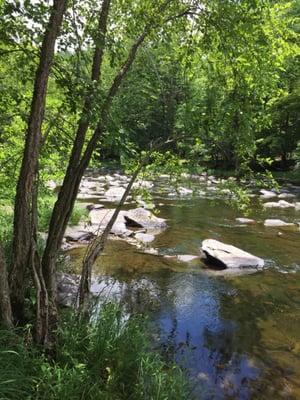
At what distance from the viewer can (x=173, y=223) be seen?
1538cm

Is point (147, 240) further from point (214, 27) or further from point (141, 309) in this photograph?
point (214, 27)

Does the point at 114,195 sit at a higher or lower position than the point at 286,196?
lower

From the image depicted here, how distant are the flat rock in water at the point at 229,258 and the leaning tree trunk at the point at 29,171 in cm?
634

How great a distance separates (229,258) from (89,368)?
21.5 feet

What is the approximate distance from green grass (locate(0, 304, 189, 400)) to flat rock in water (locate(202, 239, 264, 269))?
214 inches

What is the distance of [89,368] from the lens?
14.5 feet

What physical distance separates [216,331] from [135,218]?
27.6 feet

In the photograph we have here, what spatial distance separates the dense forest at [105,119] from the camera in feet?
13.4

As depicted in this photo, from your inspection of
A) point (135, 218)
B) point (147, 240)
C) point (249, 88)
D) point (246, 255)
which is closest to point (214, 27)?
point (249, 88)

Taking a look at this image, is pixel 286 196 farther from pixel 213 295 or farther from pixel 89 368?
pixel 89 368

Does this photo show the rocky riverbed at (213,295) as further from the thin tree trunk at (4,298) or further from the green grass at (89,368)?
the thin tree trunk at (4,298)

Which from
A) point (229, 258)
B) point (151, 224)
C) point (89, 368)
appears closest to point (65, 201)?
point (89, 368)

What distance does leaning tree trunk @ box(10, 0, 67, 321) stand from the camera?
13.5 ft

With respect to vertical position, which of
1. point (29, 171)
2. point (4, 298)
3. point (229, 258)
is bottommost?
point (229, 258)
